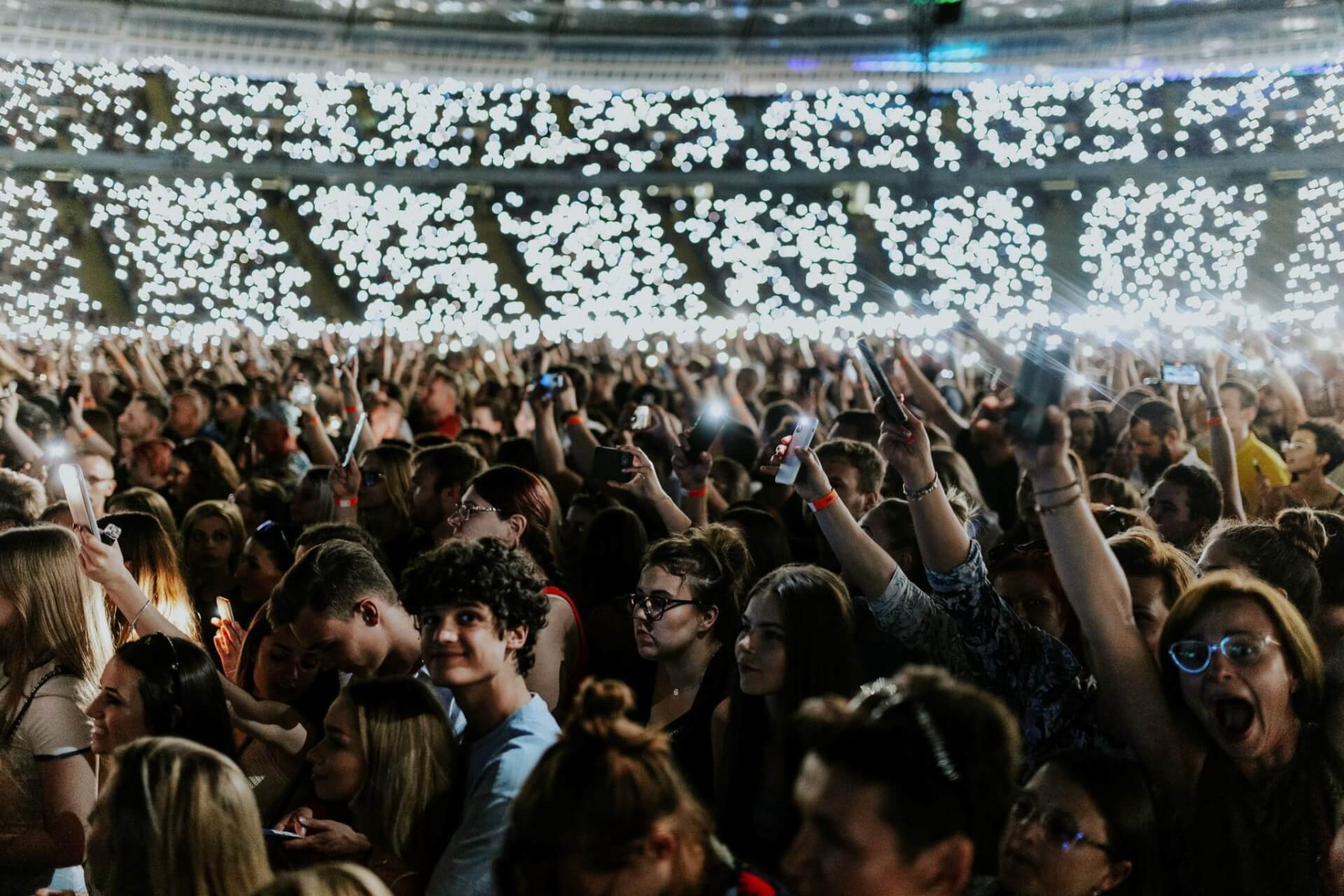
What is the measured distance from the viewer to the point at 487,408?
11.3 metres

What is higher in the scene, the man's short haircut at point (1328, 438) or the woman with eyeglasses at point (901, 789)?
the woman with eyeglasses at point (901, 789)

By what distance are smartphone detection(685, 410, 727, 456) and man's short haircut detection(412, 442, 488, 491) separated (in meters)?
0.99

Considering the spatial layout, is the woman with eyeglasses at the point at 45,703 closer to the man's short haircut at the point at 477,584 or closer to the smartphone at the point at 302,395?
the man's short haircut at the point at 477,584

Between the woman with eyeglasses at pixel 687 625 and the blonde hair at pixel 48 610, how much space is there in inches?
60.1

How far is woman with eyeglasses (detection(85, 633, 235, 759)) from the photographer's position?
339cm

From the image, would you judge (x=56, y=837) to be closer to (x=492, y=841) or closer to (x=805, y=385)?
(x=492, y=841)

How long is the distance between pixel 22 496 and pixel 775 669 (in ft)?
12.6

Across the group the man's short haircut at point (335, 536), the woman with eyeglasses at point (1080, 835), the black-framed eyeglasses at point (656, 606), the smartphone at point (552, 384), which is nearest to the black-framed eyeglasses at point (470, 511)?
the man's short haircut at point (335, 536)

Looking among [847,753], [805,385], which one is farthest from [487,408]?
[847,753]

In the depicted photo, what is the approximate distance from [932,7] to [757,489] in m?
2.94

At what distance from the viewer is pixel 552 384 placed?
823 centimetres

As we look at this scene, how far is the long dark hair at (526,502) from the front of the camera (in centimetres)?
512

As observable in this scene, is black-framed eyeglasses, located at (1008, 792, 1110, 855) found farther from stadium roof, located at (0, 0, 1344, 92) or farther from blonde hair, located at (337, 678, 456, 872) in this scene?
stadium roof, located at (0, 0, 1344, 92)

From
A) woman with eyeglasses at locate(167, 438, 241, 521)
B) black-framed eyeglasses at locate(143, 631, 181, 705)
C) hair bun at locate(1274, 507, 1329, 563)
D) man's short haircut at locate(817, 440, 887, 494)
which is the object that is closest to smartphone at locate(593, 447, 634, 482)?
man's short haircut at locate(817, 440, 887, 494)
